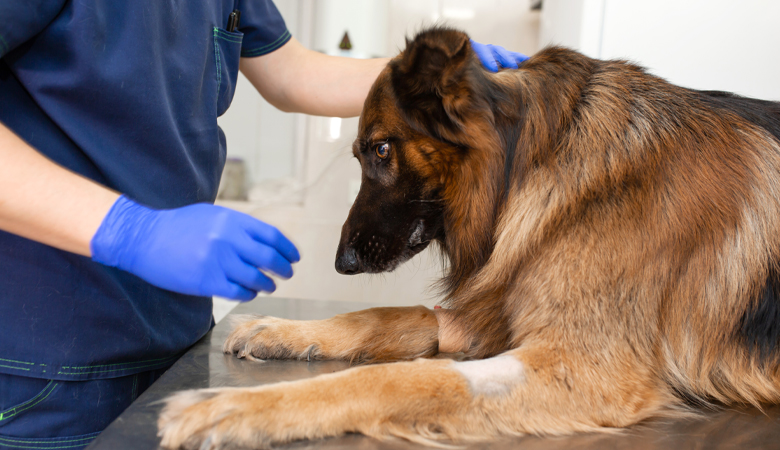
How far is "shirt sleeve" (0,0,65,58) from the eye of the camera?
85 cm

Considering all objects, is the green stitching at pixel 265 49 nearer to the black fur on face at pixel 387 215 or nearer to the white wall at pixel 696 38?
the black fur on face at pixel 387 215

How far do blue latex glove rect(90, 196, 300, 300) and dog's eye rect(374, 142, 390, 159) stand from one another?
39 cm

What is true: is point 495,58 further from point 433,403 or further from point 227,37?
point 433,403

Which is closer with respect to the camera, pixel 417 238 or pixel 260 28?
pixel 417 238

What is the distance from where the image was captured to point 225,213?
3.29 feet

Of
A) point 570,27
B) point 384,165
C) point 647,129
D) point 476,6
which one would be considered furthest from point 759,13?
point 476,6

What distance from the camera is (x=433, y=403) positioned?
0.88 meters

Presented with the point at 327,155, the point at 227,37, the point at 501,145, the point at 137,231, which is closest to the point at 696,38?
the point at 501,145

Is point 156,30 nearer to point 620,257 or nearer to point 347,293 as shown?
point 620,257

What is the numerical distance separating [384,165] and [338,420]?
660 mm

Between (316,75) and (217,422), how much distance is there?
50.7 inches

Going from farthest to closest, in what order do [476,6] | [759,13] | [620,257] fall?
[476,6]
[759,13]
[620,257]

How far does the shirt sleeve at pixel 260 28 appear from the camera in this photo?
5.17ft

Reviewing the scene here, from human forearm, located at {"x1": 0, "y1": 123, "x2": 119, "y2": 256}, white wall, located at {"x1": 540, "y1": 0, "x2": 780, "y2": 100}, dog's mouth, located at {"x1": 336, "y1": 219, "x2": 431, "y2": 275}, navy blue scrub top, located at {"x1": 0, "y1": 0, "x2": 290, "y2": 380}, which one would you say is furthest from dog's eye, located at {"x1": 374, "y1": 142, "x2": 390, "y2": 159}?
white wall, located at {"x1": 540, "y1": 0, "x2": 780, "y2": 100}
